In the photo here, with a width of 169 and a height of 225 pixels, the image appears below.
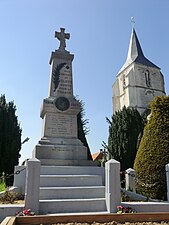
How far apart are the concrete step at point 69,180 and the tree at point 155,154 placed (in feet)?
5.43

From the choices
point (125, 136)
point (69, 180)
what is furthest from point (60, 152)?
point (125, 136)

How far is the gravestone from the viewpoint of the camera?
9109mm

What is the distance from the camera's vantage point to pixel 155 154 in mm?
9023

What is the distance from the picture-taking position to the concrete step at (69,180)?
24.1ft

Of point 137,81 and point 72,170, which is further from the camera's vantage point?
point 137,81

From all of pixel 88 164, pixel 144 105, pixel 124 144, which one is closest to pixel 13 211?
pixel 88 164

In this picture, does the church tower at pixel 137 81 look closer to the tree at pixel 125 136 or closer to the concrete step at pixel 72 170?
the tree at pixel 125 136

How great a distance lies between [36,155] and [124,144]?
40.2 ft

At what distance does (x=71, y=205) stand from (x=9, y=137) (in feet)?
33.1

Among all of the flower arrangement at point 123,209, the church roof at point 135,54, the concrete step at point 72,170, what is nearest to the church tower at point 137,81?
the church roof at point 135,54

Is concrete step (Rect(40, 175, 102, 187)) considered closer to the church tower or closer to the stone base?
the stone base

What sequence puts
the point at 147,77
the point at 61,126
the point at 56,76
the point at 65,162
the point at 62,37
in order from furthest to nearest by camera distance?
the point at 147,77 < the point at 62,37 < the point at 56,76 < the point at 61,126 < the point at 65,162

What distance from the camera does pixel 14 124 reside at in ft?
52.5

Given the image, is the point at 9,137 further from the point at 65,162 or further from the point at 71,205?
the point at 71,205
